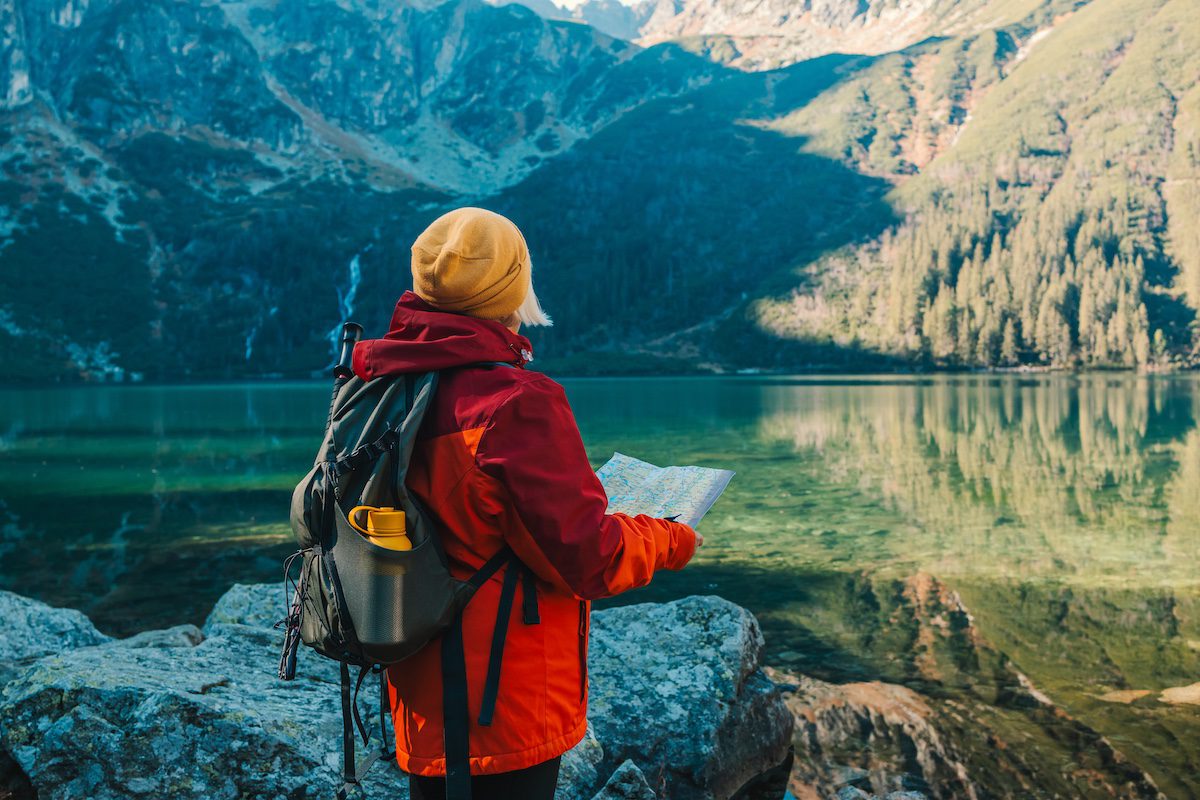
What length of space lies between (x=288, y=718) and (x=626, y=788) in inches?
84.6

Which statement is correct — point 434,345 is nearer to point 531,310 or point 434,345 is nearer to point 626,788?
point 531,310

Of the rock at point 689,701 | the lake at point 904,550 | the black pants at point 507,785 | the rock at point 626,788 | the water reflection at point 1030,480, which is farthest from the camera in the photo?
the water reflection at point 1030,480

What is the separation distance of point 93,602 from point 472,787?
1387cm

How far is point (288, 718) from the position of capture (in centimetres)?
511

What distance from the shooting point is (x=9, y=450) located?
36.1 m

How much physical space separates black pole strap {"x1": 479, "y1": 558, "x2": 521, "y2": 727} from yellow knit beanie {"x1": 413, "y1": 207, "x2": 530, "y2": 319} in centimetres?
95

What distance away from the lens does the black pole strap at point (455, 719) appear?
9.36 ft

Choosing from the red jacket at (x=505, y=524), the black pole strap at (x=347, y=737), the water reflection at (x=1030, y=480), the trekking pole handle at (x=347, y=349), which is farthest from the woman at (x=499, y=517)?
the water reflection at (x=1030, y=480)

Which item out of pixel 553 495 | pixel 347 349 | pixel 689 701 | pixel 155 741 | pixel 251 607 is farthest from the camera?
pixel 251 607

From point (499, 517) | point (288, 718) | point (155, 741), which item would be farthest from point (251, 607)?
point (499, 517)

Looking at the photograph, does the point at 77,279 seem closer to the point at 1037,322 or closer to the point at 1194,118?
the point at 1037,322

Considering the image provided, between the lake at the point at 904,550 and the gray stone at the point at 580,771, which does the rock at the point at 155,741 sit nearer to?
the gray stone at the point at 580,771

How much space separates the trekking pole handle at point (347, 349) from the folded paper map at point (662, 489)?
1.19m

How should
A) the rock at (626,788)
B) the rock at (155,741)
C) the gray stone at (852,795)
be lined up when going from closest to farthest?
1. the rock at (155,741)
2. the rock at (626,788)
3. the gray stone at (852,795)
